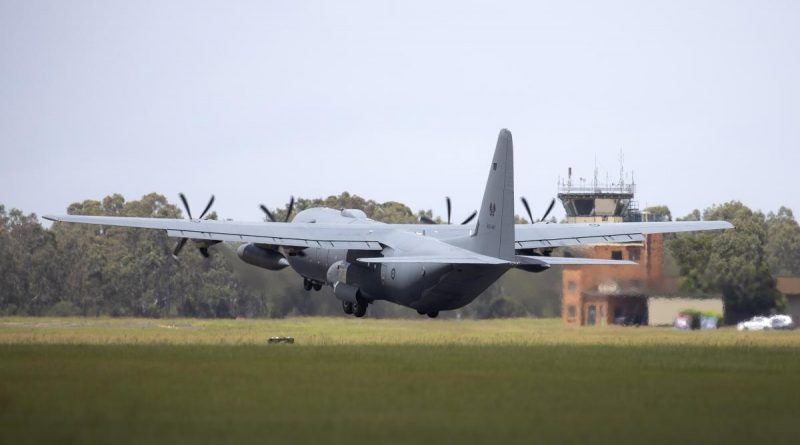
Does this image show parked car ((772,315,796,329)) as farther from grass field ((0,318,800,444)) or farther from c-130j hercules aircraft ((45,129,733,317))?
c-130j hercules aircraft ((45,129,733,317))

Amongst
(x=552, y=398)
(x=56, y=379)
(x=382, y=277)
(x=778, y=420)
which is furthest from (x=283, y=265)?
(x=778, y=420)

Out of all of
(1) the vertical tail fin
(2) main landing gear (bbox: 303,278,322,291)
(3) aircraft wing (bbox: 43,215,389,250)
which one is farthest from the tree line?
(1) the vertical tail fin

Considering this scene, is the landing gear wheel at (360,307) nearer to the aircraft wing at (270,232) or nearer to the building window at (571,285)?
the aircraft wing at (270,232)

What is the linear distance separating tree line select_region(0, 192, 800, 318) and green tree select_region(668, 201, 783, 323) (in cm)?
8

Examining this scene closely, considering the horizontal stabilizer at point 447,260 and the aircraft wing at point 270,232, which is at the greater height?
the aircraft wing at point 270,232

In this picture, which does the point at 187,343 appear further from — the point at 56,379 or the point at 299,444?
the point at 299,444

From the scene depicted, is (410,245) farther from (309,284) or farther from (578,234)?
(309,284)

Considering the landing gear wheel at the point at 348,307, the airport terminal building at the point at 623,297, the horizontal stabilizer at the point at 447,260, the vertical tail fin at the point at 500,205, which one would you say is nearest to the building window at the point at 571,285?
the airport terminal building at the point at 623,297

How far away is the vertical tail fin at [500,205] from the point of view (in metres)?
55.6

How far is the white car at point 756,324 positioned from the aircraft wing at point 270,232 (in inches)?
1015

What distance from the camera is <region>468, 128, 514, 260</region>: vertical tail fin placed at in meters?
55.6

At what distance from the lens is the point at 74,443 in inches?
1146

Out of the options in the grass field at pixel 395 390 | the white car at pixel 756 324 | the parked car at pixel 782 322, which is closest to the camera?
the grass field at pixel 395 390

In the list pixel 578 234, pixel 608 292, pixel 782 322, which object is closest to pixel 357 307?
pixel 578 234
